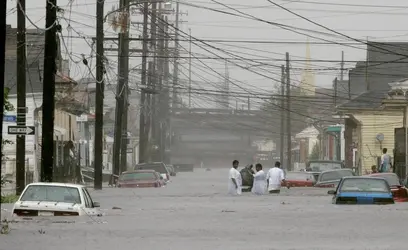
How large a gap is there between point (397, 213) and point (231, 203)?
9.48 m

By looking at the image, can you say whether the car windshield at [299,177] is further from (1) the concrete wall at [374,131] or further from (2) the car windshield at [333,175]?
(1) the concrete wall at [374,131]

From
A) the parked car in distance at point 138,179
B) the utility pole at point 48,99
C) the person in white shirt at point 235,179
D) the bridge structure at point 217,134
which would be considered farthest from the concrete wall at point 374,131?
the bridge structure at point 217,134

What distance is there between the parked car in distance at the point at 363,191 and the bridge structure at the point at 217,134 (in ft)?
309

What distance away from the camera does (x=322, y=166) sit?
211 feet

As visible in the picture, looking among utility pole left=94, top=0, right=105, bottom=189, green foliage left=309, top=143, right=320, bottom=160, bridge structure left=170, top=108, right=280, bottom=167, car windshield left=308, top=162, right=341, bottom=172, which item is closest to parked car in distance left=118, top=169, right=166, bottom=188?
utility pole left=94, top=0, right=105, bottom=189

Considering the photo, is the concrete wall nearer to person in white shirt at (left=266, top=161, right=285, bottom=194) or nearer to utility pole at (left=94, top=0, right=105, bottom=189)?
utility pole at (left=94, top=0, right=105, bottom=189)

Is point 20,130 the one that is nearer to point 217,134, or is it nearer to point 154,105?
point 154,105

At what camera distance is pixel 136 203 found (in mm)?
38906

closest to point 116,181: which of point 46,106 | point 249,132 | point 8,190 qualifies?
point 8,190

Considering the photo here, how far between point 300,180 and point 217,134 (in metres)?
111

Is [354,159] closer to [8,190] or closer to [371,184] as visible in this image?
[8,190]

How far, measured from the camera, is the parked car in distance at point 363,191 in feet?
109

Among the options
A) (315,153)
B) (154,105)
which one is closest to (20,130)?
(154,105)

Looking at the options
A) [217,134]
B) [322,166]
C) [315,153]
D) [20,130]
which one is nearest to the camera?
[20,130]
